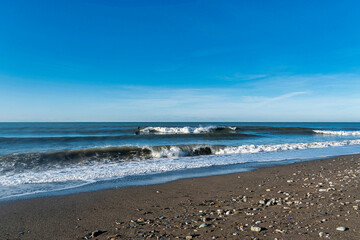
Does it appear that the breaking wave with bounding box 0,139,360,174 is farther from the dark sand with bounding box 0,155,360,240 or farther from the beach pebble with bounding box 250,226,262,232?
the beach pebble with bounding box 250,226,262,232

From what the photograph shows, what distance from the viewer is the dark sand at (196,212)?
11.9 feet

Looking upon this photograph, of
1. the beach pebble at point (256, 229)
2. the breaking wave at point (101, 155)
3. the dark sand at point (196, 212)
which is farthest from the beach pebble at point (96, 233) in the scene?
the breaking wave at point (101, 155)

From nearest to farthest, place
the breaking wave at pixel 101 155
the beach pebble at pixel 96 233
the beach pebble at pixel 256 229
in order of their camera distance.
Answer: the beach pebble at pixel 256 229 → the beach pebble at pixel 96 233 → the breaking wave at pixel 101 155

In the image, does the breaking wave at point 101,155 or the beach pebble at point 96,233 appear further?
the breaking wave at point 101,155

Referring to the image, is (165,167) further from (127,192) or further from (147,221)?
(147,221)

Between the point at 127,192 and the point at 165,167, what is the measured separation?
3.91 meters

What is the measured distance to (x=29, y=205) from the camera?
5316 millimetres

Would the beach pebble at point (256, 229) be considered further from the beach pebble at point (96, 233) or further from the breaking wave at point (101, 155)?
the breaking wave at point (101, 155)

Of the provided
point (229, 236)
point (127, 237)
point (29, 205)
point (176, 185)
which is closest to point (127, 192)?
point (176, 185)

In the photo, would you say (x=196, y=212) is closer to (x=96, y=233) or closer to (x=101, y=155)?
(x=96, y=233)

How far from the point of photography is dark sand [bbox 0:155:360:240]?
3.63 metres

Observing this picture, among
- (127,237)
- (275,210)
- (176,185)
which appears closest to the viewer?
(127,237)

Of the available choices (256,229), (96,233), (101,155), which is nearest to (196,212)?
(256,229)

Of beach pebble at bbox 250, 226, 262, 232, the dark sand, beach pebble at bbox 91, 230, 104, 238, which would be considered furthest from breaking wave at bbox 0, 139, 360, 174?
beach pebble at bbox 250, 226, 262, 232
